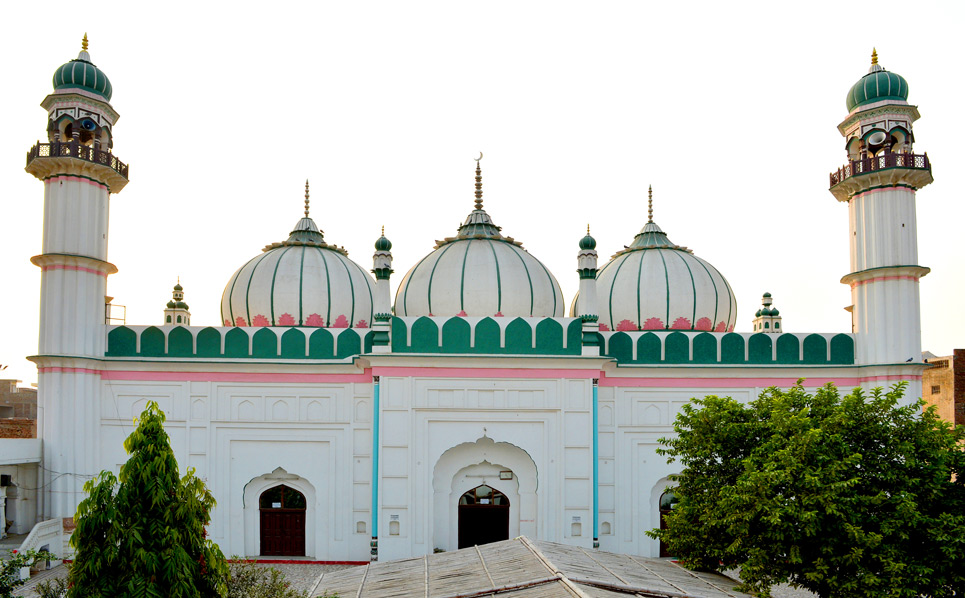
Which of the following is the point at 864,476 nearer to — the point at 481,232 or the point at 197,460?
the point at 481,232

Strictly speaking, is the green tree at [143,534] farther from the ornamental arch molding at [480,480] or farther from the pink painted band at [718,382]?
the pink painted band at [718,382]

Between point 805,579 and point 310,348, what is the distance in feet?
30.4

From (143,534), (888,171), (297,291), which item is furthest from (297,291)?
(888,171)

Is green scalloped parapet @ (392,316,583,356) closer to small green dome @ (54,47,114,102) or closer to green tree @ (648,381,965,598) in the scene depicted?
green tree @ (648,381,965,598)

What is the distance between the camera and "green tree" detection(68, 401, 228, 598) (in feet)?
23.1

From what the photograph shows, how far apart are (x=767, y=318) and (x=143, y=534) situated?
1506cm

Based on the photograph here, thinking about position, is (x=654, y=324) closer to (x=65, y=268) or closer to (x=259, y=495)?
(x=259, y=495)

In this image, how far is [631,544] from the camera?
582 inches

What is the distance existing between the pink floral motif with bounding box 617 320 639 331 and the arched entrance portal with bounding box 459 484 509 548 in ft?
15.3

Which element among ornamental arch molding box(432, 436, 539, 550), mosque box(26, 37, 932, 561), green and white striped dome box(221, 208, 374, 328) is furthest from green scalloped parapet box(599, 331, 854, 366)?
green and white striped dome box(221, 208, 374, 328)

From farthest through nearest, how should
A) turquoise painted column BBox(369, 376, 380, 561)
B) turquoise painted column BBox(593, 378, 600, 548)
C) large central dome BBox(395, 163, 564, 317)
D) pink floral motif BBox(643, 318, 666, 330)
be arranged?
1. pink floral motif BBox(643, 318, 666, 330)
2. large central dome BBox(395, 163, 564, 317)
3. turquoise painted column BBox(593, 378, 600, 548)
4. turquoise painted column BBox(369, 376, 380, 561)

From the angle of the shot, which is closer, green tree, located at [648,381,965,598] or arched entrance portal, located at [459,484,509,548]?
green tree, located at [648,381,965,598]

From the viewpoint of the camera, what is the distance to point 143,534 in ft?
23.5

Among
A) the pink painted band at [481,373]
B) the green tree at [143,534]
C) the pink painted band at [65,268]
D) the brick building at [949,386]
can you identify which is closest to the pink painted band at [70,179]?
the pink painted band at [65,268]
